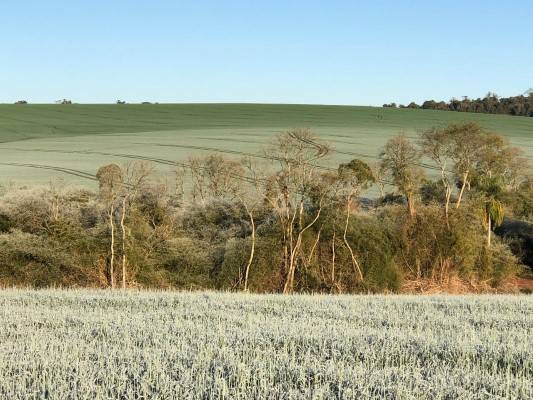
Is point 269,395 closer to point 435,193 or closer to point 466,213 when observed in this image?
point 466,213

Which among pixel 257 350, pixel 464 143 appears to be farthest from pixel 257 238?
pixel 257 350

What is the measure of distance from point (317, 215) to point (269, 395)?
13586mm

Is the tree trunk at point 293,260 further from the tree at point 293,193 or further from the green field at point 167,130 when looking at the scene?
the green field at point 167,130

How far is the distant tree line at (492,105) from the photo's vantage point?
345 feet

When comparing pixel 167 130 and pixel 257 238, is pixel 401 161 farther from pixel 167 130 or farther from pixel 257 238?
pixel 167 130

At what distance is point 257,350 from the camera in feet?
23.5

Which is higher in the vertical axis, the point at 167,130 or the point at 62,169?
the point at 167,130

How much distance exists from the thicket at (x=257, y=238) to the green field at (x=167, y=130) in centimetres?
1387

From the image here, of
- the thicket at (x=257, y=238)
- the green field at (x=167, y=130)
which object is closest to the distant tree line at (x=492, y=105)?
the green field at (x=167, y=130)

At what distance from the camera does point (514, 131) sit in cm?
7700

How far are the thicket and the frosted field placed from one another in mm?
7217

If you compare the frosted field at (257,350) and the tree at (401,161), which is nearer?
the frosted field at (257,350)

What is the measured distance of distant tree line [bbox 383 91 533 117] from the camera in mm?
105131

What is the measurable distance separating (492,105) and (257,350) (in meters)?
107
